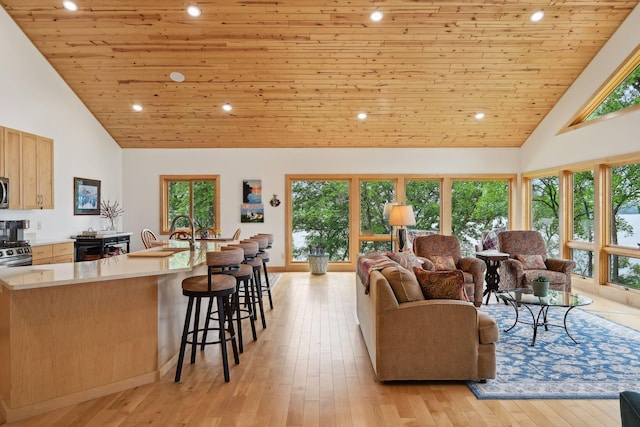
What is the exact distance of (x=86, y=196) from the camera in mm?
7379

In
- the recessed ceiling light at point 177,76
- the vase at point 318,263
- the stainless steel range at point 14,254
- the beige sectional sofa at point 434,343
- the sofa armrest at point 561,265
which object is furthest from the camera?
the vase at point 318,263

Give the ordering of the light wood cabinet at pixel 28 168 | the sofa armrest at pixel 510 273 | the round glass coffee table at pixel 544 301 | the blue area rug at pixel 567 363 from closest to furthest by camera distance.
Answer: the blue area rug at pixel 567 363, the round glass coffee table at pixel 544 301, the light wood cabinet at pixel 28 168, the sofa armrest at pixel 510 273

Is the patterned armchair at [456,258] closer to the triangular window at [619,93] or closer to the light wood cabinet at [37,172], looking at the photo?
the triangular window at [619,93]

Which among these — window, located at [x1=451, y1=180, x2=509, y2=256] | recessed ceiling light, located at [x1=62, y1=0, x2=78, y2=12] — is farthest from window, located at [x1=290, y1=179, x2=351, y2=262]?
recessed ceiling light, located at [x1=62, y1=0, x2=78, y2=12]

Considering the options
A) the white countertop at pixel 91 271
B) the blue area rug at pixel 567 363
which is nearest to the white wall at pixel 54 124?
the white countertop at pixel 91 271

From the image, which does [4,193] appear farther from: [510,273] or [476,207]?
[476,207]

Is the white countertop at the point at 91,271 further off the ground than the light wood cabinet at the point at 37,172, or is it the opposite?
the light wood cabinet at the point at 37,172

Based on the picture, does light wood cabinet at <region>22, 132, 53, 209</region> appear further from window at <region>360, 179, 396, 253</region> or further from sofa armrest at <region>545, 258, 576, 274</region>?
sofa armrest at <region>545, 258, 576, 274</region>

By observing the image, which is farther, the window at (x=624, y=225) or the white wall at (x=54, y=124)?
the window at (x=624, y=225)

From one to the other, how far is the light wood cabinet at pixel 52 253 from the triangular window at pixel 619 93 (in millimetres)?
8552

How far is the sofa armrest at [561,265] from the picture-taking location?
5.50 m

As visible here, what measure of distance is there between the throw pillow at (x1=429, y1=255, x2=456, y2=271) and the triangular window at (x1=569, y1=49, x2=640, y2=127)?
3447 millimetres

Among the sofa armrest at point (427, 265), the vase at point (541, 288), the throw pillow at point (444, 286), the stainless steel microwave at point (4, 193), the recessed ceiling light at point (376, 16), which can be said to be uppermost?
the recessed ceiling light at point (376, 16)

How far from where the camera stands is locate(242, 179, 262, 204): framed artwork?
Result: 342 inches
